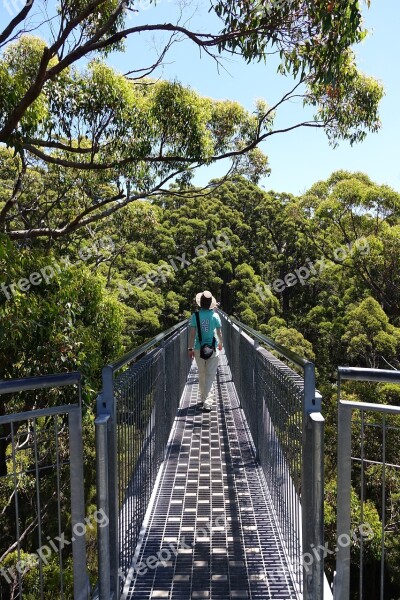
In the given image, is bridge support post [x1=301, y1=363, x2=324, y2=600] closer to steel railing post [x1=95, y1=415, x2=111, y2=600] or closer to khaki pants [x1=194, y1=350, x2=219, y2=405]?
steel railing post [x1=95, y1=415, x2=111, y2=600]

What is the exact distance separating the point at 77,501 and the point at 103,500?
0.39ft

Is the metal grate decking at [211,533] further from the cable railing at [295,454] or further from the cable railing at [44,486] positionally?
the cable railing at [44,486]

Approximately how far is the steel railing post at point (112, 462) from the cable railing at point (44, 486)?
0.48 ft

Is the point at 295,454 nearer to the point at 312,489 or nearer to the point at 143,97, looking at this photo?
the point at 312,489

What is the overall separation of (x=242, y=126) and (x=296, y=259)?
19.4 meters

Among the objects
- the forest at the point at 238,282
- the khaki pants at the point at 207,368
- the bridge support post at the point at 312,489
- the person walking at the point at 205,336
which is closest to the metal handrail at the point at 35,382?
the bridge support post at the point at 312,489

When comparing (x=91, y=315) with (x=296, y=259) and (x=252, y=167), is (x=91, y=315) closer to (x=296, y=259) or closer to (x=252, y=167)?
(x=252, y=167)

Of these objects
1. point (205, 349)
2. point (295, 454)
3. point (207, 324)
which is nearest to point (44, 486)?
point (205, 349)

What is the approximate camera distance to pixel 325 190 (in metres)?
23.1

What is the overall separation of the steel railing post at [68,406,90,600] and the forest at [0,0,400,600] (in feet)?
1.88

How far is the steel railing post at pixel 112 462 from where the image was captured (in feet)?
8.67

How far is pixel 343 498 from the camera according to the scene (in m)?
2.50

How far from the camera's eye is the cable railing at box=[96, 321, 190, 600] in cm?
261

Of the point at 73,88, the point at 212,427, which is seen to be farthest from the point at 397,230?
the point at 212,427
